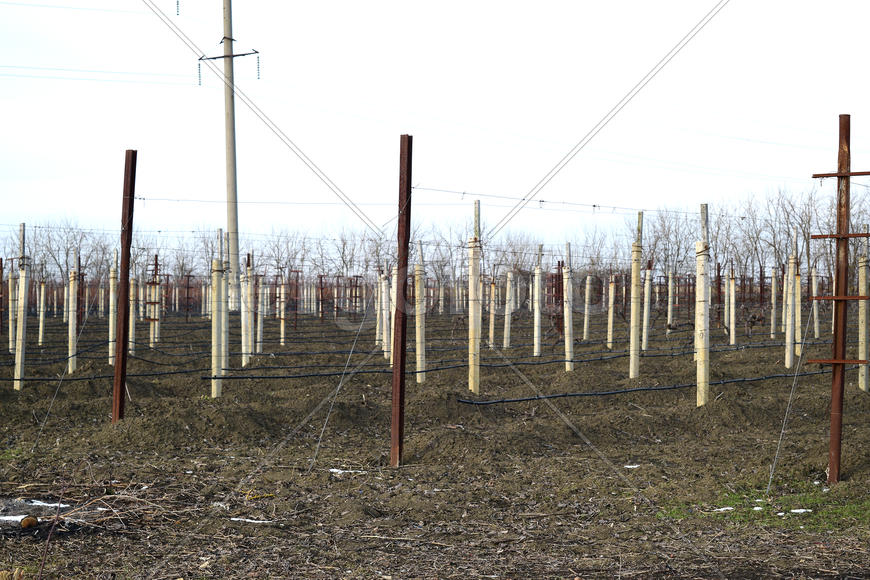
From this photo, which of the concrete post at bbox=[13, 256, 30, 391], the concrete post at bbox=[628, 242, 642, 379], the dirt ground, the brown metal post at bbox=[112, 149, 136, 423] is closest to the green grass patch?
the dirt ground

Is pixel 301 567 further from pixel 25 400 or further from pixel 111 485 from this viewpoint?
pixel 25 400

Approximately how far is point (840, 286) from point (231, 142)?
381 inches

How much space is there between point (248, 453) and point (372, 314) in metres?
20.3

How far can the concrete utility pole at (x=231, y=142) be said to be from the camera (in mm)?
11883

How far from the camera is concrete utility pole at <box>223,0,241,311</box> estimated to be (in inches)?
468

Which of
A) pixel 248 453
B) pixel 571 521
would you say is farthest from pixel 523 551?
pixel 248 453

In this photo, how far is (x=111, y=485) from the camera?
6.06m

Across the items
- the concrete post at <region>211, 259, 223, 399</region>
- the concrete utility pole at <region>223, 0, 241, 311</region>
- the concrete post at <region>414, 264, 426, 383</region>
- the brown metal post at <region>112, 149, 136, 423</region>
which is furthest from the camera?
the concrete utility pole at <region>223, 0, 241, 311</region>

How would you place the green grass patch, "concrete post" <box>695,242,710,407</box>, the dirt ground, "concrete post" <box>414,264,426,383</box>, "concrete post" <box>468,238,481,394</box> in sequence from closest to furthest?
the dirt ground → the green grass patch → "concrete post" <box>695,242,710,407</box> → "concrete post" <box>468,238,481,394</box> → "concrete post" <box>414,264,426,383</box>

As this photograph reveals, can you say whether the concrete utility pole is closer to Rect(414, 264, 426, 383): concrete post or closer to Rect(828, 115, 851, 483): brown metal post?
Rect(414, 264, 426, 383): concrete post

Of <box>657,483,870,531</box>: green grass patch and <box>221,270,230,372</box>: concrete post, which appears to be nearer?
<box>657,483,870,531</box>: green grass patch

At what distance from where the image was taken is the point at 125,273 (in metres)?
7.85

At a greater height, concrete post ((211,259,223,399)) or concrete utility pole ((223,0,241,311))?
concrete utility pole ((223,0,241,311))

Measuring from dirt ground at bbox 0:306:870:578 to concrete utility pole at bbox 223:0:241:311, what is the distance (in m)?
2.03
